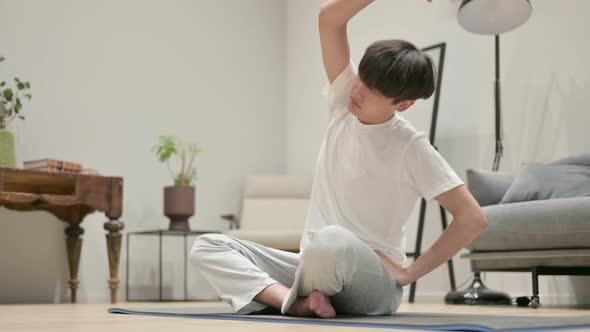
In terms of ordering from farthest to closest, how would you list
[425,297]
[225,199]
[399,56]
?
[225,199], [425,297], [399,56]

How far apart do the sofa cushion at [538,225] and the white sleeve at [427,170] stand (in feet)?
4.77

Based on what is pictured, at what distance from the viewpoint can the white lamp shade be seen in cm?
378

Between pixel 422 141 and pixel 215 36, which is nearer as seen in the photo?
pixel 422 141

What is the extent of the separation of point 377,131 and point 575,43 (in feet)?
8.47

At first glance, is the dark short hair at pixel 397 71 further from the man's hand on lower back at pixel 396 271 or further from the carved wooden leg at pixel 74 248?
the carved wooden leg at pixel 74 248

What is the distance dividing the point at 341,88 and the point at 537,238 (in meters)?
1.63

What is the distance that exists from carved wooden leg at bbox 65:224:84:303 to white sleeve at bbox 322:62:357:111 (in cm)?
299

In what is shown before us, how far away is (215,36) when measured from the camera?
550cm

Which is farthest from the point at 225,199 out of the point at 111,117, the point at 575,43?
A: the point at 575,43

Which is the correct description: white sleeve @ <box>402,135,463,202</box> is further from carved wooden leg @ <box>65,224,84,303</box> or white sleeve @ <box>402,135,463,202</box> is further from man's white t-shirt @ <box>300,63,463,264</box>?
carved wooden leg @ <box>65,224,84,303</box>

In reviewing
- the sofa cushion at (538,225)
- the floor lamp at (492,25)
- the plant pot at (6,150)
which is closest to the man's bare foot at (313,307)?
the sofa cushion at (538,225)

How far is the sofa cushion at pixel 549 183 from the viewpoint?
128 inches

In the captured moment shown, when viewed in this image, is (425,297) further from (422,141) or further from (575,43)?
(422,141)

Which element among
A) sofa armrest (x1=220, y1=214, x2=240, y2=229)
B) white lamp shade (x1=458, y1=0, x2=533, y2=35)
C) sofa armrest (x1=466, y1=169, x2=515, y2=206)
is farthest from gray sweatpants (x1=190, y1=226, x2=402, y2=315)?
sofa armrest (x1=220, y1=214, x2=240, y2=229)
